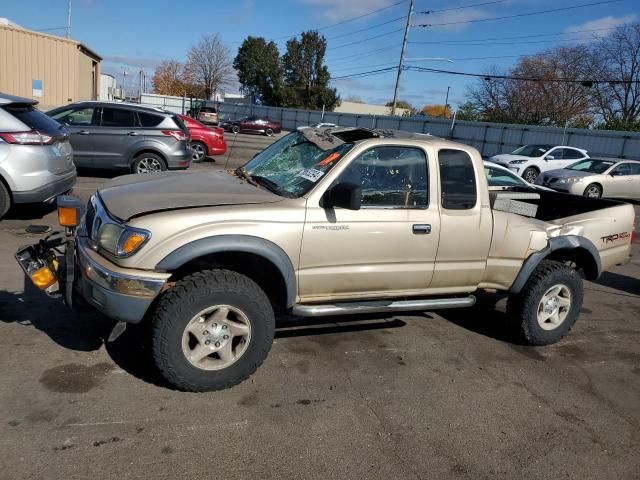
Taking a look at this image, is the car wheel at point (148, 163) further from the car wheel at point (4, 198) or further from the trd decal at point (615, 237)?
the trd decal at point (615, 237)

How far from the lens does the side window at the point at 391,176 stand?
13.1 ft

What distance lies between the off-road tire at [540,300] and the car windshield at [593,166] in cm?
1470

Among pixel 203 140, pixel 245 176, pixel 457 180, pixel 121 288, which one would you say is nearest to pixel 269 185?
pixel 245 176

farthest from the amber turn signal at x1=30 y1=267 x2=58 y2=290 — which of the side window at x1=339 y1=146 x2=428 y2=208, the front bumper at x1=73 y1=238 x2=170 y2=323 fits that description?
the side window at x1=339 y1=146 x2=428 y2=208

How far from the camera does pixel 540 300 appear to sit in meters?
4.73

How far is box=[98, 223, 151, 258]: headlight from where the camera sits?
3271mm

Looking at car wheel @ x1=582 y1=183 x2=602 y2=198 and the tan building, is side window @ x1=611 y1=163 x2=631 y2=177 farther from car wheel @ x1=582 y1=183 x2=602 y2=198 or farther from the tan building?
the tan building

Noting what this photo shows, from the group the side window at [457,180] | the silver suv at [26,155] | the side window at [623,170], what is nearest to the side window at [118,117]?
the silver suv at [26,155]

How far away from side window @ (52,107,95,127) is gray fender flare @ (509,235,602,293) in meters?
9.71

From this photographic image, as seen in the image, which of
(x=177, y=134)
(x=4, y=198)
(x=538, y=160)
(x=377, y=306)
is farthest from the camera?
(x=538, y=160)

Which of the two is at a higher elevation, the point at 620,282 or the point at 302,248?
the point at 302,248

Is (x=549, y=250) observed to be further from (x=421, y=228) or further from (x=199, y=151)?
(x=199, y=151)

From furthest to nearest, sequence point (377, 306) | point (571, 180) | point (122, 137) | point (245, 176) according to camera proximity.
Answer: point (571, 180)
point (122, 137)
point (245, 176)
point (377, 306)

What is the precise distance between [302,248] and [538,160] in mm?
19044
